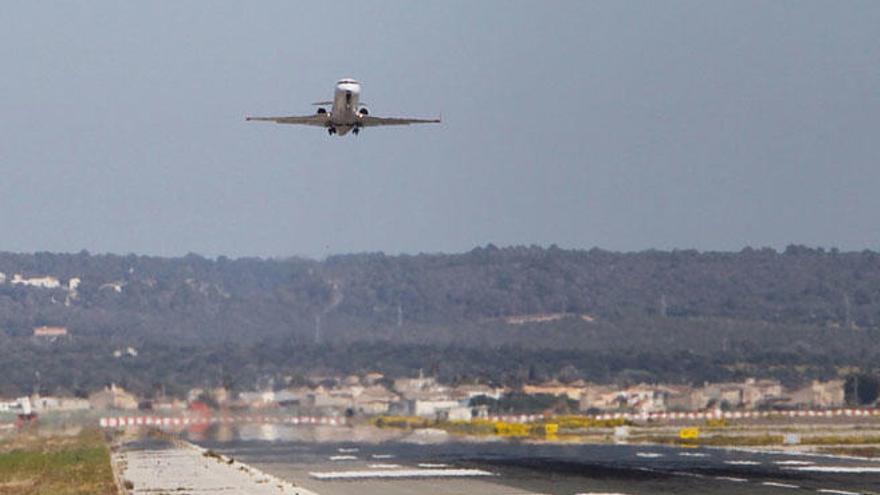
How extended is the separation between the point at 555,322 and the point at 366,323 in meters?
17.6

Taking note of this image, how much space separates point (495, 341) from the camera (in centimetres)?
14362

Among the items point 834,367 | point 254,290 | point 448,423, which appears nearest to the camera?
point 448,423

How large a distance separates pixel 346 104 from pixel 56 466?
2118 centimetres

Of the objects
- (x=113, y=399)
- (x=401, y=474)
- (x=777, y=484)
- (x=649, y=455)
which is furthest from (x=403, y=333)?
(x=777, y=484)

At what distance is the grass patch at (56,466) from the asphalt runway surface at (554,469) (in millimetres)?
6725

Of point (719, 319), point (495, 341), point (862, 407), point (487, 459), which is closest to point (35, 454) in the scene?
point (487, 459)

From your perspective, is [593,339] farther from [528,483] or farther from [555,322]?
[528,483]

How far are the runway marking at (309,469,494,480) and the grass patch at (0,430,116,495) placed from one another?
8140 mm

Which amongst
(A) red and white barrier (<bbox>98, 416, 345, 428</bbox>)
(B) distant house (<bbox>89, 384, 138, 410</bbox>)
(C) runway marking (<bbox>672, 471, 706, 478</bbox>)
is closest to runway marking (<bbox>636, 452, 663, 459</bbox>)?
(C) runway marking (<bbox>672, 471, 706, 478</bbox>)

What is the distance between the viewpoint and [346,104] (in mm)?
74875

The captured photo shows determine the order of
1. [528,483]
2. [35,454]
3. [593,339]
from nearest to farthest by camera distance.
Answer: [528,483] < [35,454] < [593,339]

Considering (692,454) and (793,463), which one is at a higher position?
(692,454)

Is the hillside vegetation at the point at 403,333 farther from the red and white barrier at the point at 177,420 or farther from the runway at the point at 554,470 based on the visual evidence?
the runway at the point at 554,470

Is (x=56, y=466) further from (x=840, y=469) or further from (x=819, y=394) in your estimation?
(x=819, y=394)
